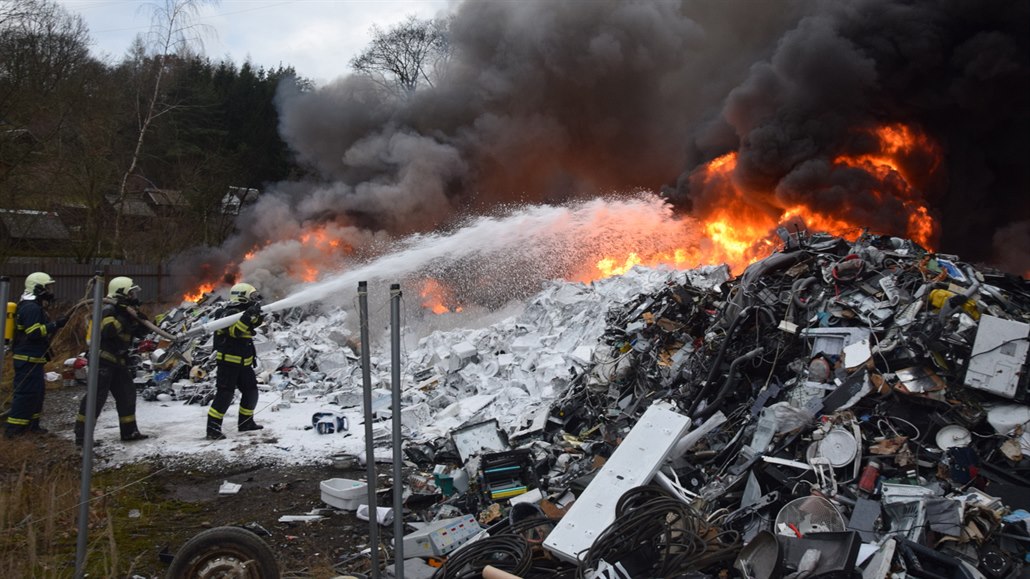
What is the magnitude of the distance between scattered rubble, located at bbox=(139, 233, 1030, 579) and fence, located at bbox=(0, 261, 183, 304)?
40.8 feet

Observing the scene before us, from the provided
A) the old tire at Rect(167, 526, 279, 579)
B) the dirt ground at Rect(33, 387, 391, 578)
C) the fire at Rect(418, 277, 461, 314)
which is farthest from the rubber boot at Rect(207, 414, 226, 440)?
the fire at Rect(418, 277, 461, 314)

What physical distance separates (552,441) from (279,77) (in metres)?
25.9

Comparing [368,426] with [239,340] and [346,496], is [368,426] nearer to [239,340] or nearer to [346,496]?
[346,496]

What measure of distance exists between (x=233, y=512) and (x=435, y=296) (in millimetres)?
10944

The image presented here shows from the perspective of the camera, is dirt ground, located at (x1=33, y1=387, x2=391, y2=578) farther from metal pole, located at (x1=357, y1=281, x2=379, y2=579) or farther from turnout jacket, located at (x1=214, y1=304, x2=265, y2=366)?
turnout jacket, located at (x1=214, y1=304, x2=265, y2=366)

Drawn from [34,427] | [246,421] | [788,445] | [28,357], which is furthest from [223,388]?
[788,445]

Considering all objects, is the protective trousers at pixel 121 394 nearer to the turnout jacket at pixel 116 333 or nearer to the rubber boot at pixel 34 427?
the turnout jacket at pixel 116 333

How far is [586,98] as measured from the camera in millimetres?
20188

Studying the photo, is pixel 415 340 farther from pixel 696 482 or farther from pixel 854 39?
pixel 854 39

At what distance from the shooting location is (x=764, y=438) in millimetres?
5547

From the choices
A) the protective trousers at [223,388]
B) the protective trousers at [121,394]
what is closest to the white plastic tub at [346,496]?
the protective trousers at [223,388]

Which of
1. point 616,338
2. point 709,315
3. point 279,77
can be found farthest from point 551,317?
point 279,77

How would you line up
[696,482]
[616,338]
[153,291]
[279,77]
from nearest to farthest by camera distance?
1. [696,482]
2. [616,338]
3. [153,291]
4. [279,77]

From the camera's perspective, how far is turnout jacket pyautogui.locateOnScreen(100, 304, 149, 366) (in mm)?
7348
